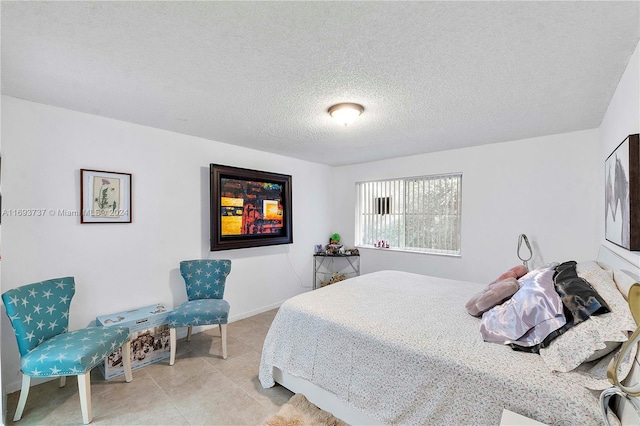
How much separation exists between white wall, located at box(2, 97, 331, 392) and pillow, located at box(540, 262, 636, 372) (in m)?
3.44

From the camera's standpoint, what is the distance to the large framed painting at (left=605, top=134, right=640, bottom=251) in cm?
151

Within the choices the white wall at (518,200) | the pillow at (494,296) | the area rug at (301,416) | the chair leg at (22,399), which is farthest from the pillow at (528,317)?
the chair leg at (22,399)

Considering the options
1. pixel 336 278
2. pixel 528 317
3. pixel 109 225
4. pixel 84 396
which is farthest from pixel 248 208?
pixel 528 317

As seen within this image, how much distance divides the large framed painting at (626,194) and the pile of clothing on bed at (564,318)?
0.27m

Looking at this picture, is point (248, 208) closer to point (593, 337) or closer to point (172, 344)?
point (172, 344)

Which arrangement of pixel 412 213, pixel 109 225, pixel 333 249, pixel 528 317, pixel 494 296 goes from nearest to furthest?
pixel 528 317 → pixel 494 296 → pixel 109 225 → pixel 412 213 → pixel 333 249

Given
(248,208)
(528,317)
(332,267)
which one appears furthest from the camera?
(332,267)

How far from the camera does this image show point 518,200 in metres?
3.51

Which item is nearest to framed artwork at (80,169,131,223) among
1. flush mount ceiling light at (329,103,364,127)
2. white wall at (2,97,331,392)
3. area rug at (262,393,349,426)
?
white wall at (2,97,331,392)

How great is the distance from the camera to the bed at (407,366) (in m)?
1.30

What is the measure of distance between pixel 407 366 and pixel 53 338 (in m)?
2.66

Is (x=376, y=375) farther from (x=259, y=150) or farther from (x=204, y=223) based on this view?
(x=259, y=150)

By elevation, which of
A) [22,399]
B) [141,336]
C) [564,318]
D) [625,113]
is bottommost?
[22,399]

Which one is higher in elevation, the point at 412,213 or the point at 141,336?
the point at 412,213
